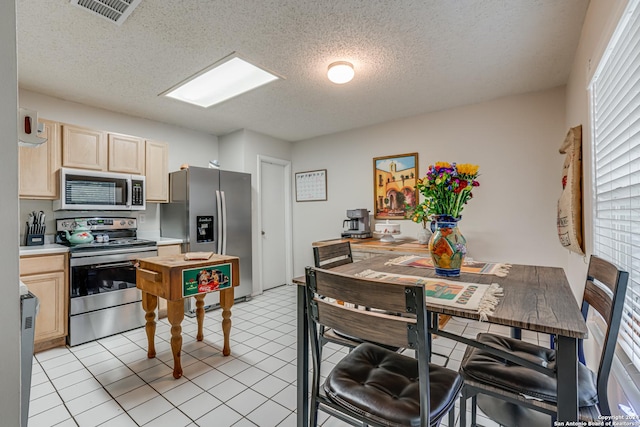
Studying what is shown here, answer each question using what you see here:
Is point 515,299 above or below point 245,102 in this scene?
below

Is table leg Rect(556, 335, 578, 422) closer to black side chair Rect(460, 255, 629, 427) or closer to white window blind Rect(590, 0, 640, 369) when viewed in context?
black side chair Rect(460, 255, 629, 427)

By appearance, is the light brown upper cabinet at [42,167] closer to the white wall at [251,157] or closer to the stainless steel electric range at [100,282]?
the stainless steel electric range at [100,282]

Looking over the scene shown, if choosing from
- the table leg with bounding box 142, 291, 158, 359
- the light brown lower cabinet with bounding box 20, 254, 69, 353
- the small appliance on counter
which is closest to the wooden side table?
the table leg with bounding box 142, 291, 158, 359

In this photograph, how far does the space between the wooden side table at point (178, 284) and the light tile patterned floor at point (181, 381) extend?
0.17 metres

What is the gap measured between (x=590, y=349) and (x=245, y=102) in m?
3.54

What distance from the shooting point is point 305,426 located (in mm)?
1369

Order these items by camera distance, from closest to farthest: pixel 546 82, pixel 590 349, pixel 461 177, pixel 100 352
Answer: pixel 461 177, pixel 590 349, pixel 100 352, pixel 546 82

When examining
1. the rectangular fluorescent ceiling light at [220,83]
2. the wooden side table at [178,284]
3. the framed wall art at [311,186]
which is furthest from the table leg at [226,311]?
the framed wall art at [311,186]

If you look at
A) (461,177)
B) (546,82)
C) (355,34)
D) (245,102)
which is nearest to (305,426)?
(461,177)

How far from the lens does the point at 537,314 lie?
0.98m

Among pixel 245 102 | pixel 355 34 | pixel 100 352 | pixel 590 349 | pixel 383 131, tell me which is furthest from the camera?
pixel 383 131

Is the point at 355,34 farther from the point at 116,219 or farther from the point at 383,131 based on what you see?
the point at 116,219

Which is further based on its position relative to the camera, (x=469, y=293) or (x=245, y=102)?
(x=245, y=102)

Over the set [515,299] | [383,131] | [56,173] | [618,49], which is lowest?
[515,299]
